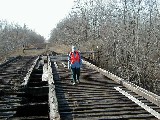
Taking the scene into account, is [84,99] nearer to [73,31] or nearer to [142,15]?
[142,15]

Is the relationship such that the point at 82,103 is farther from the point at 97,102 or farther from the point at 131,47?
the point at 131,47

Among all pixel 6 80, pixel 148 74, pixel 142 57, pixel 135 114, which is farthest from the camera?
pixel 142 57

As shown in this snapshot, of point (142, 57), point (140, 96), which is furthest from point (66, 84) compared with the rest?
point (142, 57)

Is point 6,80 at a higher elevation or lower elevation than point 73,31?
lower

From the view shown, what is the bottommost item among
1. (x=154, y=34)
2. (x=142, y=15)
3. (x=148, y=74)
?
(x=148, y=74)

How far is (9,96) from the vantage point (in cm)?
1010

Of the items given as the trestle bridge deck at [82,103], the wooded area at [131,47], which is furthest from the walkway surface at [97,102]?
the wooded area at [131,47]

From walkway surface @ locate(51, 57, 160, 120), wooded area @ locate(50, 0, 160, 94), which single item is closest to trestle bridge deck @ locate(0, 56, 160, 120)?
walkway surface @ locate(51, 57, 160, 120)

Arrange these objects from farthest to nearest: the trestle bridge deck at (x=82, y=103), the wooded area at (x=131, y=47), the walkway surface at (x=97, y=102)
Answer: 1. the wooded area at (x=131, y=47)
2. the trestle bridge deck at (x=82, y=103)
3. the walkway surface at (x=97, y=102)

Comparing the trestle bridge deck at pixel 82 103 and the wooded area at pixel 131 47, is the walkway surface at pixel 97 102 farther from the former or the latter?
the wooded area at pixel 131 47

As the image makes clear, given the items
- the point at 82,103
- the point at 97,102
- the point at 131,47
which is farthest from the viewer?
the point at 131,47

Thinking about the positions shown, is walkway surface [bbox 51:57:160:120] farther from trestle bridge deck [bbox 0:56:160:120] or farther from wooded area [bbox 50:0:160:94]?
wooded area [bbox 50:0:160:94]

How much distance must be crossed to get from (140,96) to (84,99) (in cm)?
171

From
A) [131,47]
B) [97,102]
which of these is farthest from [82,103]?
[131,47]
